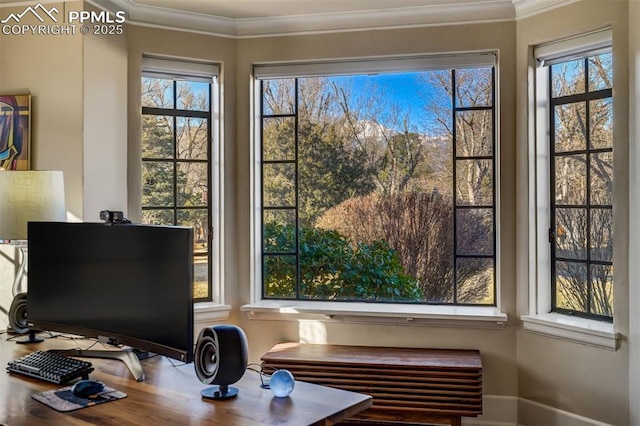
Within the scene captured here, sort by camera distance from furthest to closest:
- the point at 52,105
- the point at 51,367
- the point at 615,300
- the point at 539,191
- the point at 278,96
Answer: the point at 278,96 → the point at 539,191 → the point at 52,105 → the point at 615,300 → the point at 51,367

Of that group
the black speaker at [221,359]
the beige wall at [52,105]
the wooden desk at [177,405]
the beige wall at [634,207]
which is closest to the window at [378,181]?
the beige wall at [634,207]

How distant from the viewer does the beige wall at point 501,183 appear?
131 inches

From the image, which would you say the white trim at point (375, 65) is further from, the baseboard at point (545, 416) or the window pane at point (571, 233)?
the baseboard at point (545, 416)

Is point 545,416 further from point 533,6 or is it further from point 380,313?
point 533,6

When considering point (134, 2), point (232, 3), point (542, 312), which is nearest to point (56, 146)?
point (134, 2)

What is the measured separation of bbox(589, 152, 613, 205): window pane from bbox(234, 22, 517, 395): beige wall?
42 centimetres

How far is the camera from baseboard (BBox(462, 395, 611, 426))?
10.5 ft

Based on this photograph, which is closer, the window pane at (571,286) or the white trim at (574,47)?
the white trim at (574,47)

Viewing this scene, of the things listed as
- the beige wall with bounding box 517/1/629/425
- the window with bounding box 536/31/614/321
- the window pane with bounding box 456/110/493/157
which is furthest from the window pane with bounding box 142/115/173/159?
the window with bounding box 536/31/614/321

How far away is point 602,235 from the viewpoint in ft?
10.1

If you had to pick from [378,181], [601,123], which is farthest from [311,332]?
[601,123]

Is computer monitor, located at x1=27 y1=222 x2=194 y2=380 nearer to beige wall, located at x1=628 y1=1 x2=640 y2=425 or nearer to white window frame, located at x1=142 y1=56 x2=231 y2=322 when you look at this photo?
white window frame, located at x1=142 y1=56 x2=231 y2=322

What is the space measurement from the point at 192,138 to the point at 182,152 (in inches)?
4.3

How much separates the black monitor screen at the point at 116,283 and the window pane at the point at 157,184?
47.4 inches
